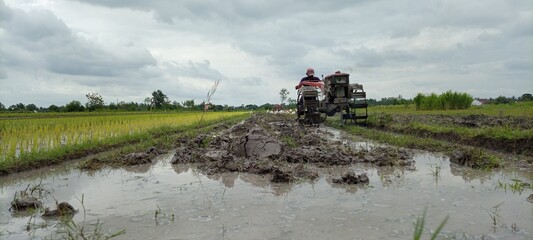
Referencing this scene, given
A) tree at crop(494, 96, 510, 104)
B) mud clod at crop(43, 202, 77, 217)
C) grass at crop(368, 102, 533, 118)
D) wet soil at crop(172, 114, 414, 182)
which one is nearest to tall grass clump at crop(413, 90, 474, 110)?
grass at crop(368, 102, 533, 118)

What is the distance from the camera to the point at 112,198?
4.77 m

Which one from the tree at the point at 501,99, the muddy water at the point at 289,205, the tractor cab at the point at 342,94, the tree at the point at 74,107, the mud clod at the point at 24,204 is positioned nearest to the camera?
the muddy water at the point at 289,205

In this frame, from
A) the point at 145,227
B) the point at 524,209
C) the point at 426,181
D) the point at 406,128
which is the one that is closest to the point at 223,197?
the point at 145,227

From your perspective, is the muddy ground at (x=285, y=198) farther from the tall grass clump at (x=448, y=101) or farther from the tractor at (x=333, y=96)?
the tall grass clump at (x=448, y=101)

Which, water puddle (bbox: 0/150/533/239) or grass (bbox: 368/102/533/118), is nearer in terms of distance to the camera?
water puddle (bbox: 0/150/533/239)

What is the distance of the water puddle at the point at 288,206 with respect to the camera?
331 cm

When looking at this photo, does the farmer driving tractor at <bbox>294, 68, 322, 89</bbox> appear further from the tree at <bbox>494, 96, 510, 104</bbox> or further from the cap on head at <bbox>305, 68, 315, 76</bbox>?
the tree at <bbox>494, 96, 510, 104</bbox>

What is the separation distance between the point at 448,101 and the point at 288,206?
1008 inches

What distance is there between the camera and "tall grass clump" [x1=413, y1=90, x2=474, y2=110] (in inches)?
1025

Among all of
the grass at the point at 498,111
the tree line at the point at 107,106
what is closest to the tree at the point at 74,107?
the tree line at the point at 107,106

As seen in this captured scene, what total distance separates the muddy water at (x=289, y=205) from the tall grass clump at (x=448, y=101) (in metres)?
22.2

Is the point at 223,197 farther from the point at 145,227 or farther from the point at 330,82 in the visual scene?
the point at 330,82

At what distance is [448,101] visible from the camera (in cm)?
2652

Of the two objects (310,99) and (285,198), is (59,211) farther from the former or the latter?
(310,99)
